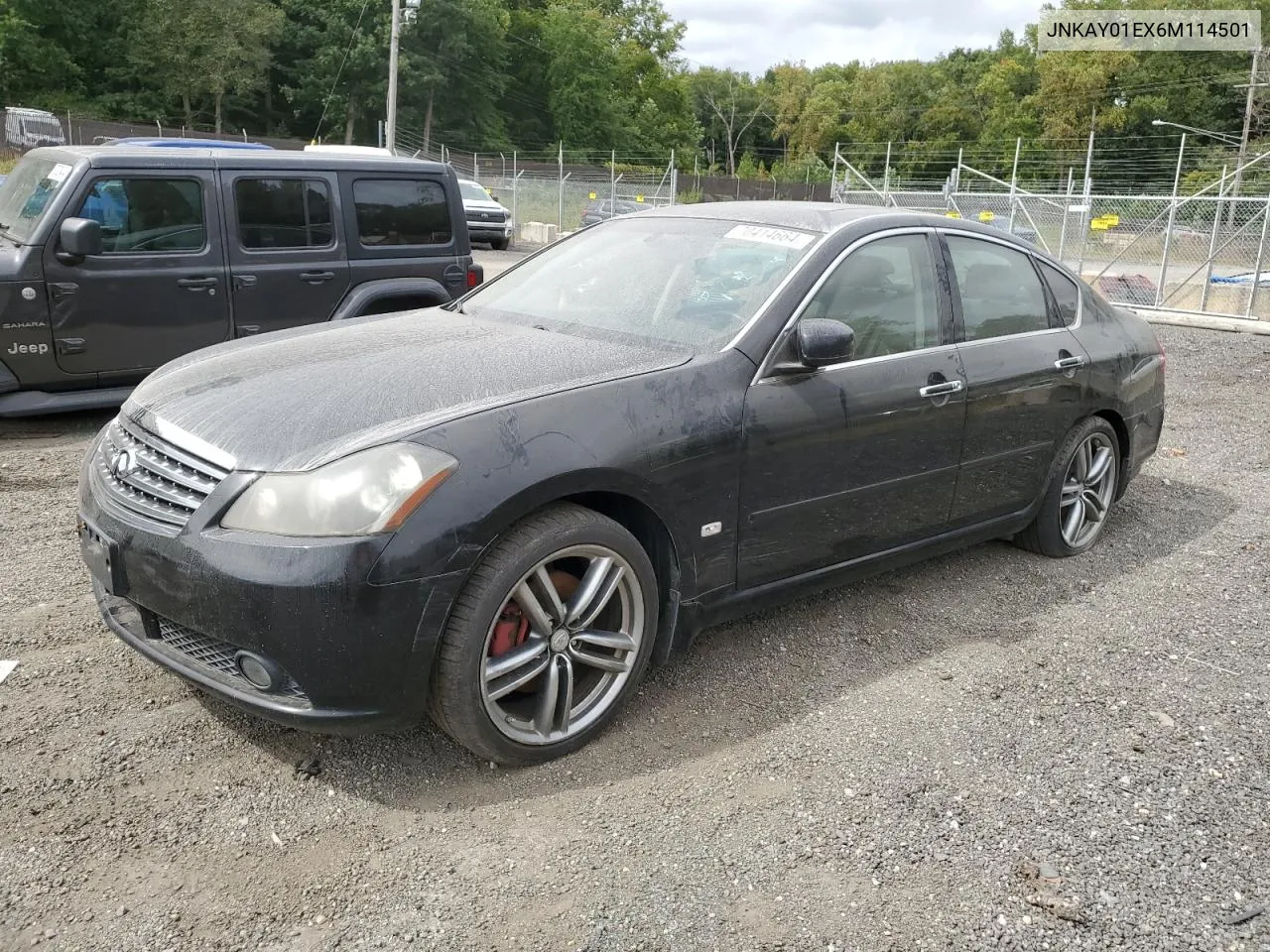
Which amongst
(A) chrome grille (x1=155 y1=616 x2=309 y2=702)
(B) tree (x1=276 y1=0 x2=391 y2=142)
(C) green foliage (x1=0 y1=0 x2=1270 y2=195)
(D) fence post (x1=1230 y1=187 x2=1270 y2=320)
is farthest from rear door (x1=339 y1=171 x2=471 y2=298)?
(B) tree (x1=276 y1=0 x2=391 y2=142)

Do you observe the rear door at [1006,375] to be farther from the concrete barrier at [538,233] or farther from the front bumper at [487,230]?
the concrete barrier at [538,233]

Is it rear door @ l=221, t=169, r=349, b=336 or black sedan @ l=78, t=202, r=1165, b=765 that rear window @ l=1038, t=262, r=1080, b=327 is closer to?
black sedan @ l=78, t=202, r=1165, b=765

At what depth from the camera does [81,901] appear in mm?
2410

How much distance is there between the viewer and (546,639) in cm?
297

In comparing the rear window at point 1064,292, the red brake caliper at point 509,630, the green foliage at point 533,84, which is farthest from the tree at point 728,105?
the red brake caliper at point 509,630

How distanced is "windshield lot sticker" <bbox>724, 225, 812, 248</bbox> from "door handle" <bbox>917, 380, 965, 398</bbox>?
73 cm

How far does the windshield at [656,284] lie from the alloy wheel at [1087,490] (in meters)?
2.05

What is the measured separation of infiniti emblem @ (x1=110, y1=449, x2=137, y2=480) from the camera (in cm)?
301

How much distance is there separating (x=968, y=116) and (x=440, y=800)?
85.3m

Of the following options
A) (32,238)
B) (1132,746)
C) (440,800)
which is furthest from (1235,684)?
(32,238)

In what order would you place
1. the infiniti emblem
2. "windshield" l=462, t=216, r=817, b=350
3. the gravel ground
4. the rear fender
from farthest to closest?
the rear fender
"windshield" l=462, t=216, r=817, b=350
the infiniti emblem
the gravel ground

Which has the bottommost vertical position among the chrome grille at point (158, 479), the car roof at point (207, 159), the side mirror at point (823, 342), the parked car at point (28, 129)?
the chrome grille at point (158, 479)

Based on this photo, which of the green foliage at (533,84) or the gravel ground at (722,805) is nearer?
the gravel ground at (722,805)

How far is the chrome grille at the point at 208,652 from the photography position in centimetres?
269
